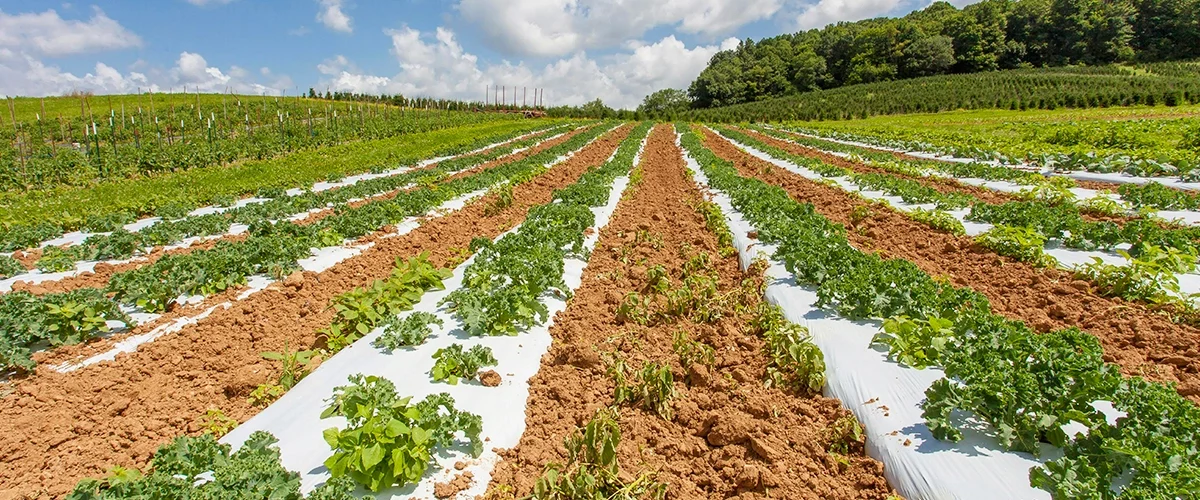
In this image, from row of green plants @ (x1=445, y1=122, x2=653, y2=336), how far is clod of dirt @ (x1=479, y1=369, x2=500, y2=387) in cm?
75

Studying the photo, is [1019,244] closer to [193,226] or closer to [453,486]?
[453,486]

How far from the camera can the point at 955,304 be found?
16.1 feet

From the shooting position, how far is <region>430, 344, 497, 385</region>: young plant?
14.8 ft

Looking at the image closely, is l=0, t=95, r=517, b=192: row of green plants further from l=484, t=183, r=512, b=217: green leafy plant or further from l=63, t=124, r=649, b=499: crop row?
l=63, t=124, r=649, b=499: crop row

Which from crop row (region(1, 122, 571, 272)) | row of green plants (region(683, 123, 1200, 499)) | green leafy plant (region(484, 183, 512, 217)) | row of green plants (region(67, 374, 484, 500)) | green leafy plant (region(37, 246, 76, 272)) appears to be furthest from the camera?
green leafy plant (region(484, 183, 512, 217))

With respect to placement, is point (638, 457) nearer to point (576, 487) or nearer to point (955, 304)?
point (576, 487)

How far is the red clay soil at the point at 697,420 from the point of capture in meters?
3.56

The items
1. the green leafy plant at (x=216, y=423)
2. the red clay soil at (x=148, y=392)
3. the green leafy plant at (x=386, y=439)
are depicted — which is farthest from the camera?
the green leafy plant at (x=216, y=423)

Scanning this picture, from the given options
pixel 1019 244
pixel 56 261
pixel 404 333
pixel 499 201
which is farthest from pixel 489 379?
pixel 499 201

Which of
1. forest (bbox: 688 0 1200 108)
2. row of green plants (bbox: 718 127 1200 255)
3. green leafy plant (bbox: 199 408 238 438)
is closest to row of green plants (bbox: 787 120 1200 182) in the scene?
row of green plants (bbox: 718 127 1200 255)

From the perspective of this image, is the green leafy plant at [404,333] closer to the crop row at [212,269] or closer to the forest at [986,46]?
the crop row at [212,269]

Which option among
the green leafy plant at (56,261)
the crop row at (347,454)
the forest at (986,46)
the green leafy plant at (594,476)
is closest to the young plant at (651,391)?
the green leafy plant at (594,476)

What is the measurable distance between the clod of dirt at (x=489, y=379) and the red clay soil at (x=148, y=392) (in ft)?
6.02

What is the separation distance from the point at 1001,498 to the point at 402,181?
14946 millimetres
